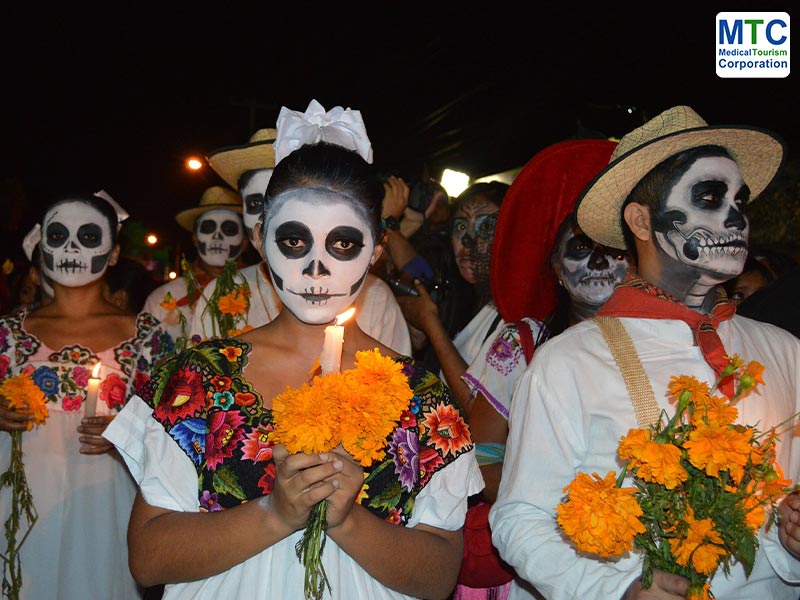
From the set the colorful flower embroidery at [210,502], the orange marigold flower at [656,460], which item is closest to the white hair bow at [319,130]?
the colorful flower embroidery at [210,502]

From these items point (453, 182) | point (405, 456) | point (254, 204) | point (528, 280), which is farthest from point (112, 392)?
point (453, 182)

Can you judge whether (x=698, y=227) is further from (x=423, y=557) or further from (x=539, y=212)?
(x=423, y=557)

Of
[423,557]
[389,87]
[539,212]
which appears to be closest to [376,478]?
[423,557]

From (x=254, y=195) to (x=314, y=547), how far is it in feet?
9.49

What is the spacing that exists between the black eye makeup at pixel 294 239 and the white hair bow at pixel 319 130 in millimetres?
272

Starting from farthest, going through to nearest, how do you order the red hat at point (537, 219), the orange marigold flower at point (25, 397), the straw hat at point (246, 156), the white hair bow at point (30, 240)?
1. the white hair bow at point (30, 240)
2. the straw hat at point (246, 156)
3. the orange marigold flower at point (25, 397)
4. the red hat at point (537, 219)

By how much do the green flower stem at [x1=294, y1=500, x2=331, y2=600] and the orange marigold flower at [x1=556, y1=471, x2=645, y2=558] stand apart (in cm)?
55

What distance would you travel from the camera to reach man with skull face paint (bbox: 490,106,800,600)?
92.1 inches

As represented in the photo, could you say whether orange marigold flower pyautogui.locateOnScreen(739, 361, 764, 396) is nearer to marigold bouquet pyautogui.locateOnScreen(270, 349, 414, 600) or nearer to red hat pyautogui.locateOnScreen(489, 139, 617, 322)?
marigold bouquet pyautogui.locateOnScreen(270, 349, 414, 600)

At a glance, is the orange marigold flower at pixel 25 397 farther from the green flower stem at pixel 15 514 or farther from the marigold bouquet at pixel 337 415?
the marigold bouquet at pixel 337 415

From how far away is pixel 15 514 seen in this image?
4105mm

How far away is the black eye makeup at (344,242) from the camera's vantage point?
2.44 metres

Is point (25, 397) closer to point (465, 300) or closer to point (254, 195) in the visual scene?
A: point (254, 195)

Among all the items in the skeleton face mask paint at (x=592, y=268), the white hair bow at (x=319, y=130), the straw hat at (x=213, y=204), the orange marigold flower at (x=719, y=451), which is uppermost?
the straw hat at (x=213, y=204)
